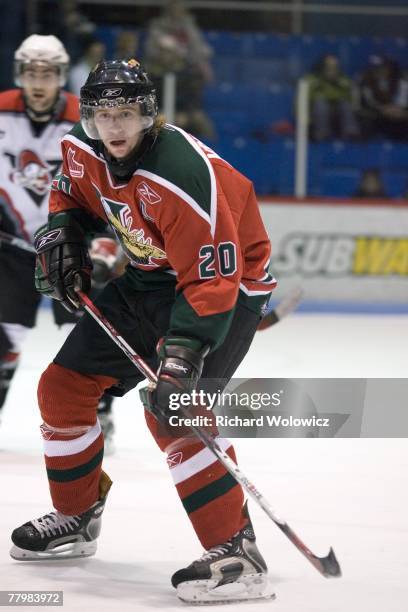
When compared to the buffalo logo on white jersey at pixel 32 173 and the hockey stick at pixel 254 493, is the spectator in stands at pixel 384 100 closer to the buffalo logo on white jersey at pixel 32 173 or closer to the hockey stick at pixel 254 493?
the buffalo logo on white jersey at pixel 32 173

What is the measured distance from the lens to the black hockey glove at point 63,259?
2.83m

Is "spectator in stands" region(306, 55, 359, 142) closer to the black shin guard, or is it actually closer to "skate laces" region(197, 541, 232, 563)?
the black shin guard

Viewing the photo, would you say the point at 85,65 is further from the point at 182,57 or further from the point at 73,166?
the point at 73,166

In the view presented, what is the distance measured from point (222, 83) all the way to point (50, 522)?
6.36 metres

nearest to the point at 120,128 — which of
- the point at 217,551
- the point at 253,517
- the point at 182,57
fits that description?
the point at 217,551

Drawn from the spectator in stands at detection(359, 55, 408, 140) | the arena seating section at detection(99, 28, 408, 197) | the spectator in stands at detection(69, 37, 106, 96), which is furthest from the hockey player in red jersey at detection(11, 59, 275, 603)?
the spectator in stands at detection(359, 55, 408, 140)

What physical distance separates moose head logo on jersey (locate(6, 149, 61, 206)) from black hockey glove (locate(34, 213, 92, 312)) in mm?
1222

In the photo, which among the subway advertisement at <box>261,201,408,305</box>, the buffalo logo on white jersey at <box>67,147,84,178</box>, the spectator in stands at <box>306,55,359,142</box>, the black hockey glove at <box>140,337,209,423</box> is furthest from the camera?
the spectator in stands at <box>306,55,359,142</box>

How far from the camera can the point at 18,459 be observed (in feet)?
12.6

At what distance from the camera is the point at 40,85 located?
4.02m

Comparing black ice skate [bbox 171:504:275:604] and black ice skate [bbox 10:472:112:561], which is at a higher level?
black ice skate [bbox 171:504:275:604]

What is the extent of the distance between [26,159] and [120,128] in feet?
5.24

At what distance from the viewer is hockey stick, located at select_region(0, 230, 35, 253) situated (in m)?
4.01

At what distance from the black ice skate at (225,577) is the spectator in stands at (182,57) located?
223 inches
